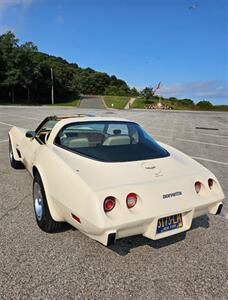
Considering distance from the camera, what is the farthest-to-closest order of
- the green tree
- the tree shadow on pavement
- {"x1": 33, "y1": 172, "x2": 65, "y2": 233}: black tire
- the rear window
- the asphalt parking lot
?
1. the green tree
2. the rear window
3. {"x1": 33, "y1": 172, "x2": 65, "y2": 233}: black tire
4. the tree shadow on pavement
5. the asphalt parking lot

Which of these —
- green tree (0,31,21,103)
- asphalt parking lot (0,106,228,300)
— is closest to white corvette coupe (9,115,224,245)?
asphalt parking lot (0,106,228,300)

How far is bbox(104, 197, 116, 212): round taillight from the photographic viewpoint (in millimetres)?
2365

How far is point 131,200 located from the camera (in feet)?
8.12

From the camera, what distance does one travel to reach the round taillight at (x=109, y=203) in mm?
2365

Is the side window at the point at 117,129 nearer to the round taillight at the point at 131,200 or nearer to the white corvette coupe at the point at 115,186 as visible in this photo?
the white corvette coupe at the point at 115,186

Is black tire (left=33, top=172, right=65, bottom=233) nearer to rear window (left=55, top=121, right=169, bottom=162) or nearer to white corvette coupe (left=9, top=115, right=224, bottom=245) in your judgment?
white corvette coupe (left=9, top=115, right=224, bottom=245)

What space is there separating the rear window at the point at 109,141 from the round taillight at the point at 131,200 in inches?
23.8

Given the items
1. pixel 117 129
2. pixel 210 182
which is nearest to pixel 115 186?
pixel 210 182

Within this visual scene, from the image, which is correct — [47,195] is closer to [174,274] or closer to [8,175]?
[174,274]

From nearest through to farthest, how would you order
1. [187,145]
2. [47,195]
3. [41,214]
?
[47,195]
[41,214]
[187,145]

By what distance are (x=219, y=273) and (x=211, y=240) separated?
1.97ft

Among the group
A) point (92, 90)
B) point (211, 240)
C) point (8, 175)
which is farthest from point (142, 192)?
point (92, 90)

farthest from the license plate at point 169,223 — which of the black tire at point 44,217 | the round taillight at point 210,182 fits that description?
the black tire at point 44,217

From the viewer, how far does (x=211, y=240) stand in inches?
123
